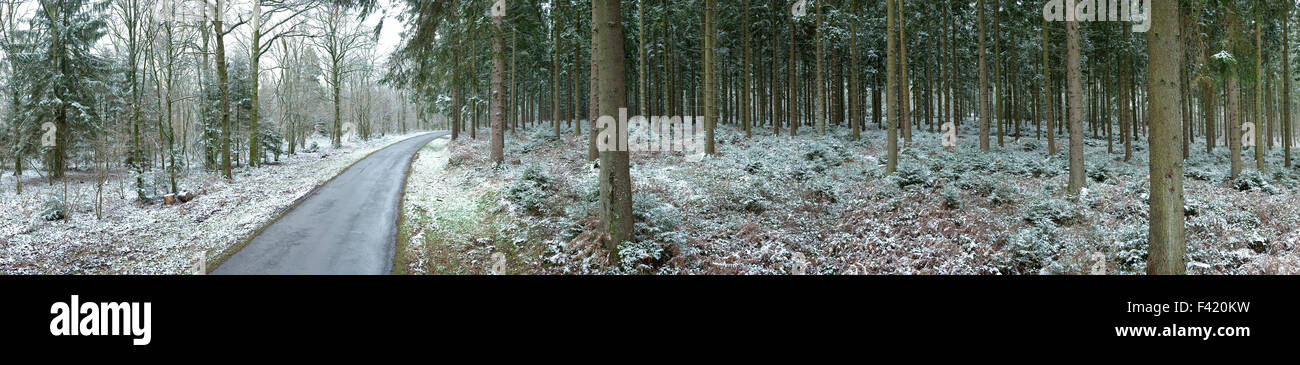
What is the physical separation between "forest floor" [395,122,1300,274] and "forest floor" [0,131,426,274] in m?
4.05

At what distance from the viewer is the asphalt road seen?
9.83m

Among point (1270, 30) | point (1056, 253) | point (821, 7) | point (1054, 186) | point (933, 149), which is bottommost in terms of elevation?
point (1056, 253)

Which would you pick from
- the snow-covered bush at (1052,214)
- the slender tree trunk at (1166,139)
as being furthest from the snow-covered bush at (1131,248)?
the slender tree trunk at (1166,139)

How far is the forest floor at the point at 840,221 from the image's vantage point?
886cm

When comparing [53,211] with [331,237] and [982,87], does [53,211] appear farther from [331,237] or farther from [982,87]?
[982,87]

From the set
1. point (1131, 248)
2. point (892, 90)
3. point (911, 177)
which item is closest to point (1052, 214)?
point (1131, 248)

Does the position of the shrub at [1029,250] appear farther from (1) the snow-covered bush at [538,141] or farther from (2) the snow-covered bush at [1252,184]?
(1) the snow-covered bush at [538,141]

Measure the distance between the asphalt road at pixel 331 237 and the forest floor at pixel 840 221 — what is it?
0.57m

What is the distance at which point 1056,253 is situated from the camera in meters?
9.05

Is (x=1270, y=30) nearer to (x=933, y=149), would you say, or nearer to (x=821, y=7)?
(x=933, y=149)

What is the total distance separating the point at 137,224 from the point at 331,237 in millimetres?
6951

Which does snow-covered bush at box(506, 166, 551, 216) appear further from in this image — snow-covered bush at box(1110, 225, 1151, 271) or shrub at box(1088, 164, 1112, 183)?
shrub at box(1088, 164, 1112, 183)
